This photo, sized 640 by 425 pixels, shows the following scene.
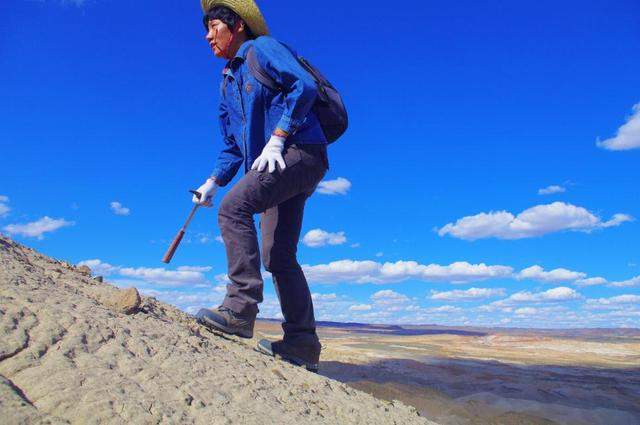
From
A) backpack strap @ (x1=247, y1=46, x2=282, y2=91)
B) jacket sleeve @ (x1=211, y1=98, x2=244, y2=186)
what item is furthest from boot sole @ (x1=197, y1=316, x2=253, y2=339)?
backpack strap @ (x1=247, y1=46, x2=282, y2=91)

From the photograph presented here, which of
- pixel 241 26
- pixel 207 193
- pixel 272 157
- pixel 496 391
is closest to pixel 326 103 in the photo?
pixel 272 157

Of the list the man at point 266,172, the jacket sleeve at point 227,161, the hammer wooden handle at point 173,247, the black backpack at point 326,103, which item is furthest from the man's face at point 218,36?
the hammer wooden handle at point 173,247

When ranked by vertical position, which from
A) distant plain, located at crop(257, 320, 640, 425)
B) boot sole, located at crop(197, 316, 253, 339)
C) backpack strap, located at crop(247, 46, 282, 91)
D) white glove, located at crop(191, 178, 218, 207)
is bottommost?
distant plain, located at crop(257, 320, 640, 425)

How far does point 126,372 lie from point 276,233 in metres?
1.34

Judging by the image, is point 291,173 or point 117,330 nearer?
point 117,330

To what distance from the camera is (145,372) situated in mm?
1798

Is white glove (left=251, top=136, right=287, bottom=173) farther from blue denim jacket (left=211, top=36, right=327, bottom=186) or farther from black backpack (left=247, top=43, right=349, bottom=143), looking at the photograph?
black backpack (left=247, top=43, right=349, bottom=143)

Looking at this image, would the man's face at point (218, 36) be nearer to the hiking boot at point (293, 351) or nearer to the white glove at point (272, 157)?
the white glove at point (272, 157)

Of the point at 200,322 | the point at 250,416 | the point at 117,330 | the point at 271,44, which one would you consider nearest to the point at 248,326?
the point at 200,322

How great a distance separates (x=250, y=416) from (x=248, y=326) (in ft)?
3.29

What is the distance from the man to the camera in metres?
2.65

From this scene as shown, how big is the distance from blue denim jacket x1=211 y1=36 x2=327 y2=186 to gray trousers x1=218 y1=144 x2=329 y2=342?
6.0 inches

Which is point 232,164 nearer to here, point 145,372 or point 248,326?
point 248,326

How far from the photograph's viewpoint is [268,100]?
2799 millimetres
